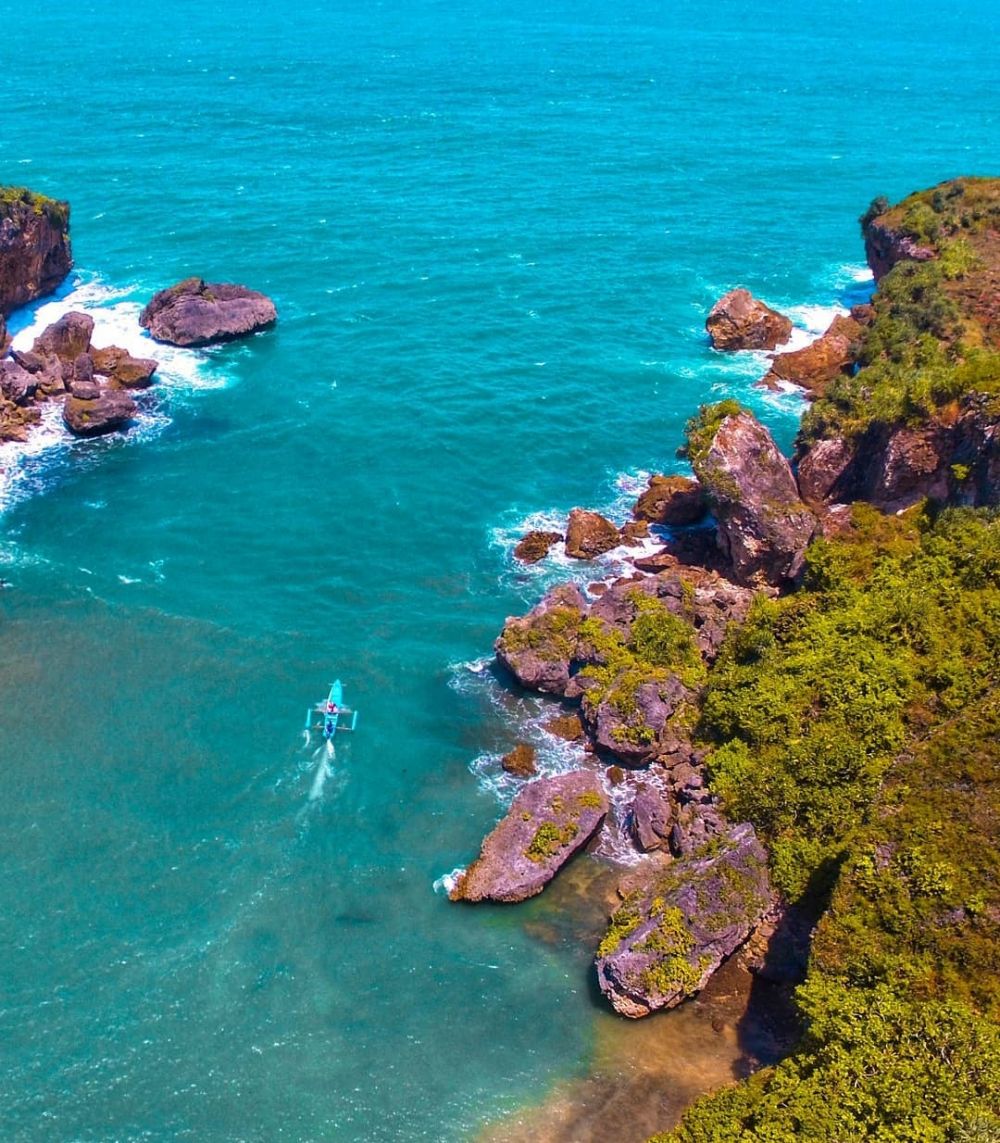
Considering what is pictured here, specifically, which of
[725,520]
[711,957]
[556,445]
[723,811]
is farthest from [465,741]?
[556,445]

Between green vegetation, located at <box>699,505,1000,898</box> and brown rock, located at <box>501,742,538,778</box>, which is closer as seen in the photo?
green vegetation, located at <box>699,505,1000,898</box>

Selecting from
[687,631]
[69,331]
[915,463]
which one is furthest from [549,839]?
[69,331]

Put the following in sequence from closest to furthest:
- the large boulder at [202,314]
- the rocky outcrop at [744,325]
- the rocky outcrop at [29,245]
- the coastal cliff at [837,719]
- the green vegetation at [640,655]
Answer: the coastal cliff at [837,719], the green vegetation at [640,655], the rocky outcrop at [29,245], the large boulder at [202,314], the rocky outcrop at [744,325]

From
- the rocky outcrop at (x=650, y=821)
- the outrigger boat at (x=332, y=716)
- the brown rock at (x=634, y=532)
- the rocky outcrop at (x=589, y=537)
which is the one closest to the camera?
the rocky outcrop at (x=650, y=821)

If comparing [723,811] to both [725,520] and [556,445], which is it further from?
[556,445]

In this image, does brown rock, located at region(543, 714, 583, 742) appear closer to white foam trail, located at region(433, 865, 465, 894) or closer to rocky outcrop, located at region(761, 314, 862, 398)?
white foam trail, located at region(433, 865, 465, 894)

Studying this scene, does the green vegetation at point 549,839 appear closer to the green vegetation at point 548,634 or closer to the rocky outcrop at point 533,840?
the rocky outcrop at point 533,840

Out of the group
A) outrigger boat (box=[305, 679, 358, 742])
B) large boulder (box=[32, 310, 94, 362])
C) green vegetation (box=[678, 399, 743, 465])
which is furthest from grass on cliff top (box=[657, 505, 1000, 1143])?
large boulder (box=[32, 310, 94, 362])

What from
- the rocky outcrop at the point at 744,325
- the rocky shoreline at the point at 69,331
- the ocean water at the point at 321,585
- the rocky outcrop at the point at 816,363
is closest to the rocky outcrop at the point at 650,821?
the ocean water at the point at 321,585
